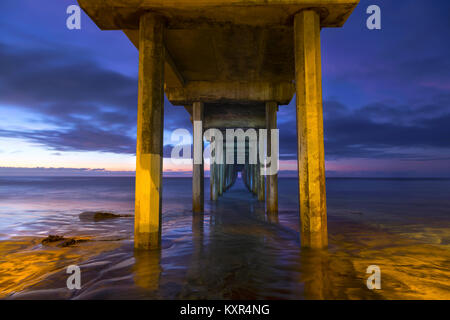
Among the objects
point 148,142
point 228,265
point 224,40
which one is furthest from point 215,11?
point 228,265

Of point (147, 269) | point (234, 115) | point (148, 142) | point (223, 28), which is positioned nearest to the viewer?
point (147, 269)

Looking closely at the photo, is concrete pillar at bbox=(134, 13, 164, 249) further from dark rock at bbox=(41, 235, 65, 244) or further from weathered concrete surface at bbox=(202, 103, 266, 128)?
weathered concrete surface at bbox=(202, 103, 266, 128)

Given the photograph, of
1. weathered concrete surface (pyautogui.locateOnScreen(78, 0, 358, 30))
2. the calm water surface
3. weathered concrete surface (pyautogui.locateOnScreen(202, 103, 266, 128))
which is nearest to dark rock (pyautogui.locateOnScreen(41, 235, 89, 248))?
the calm water surface

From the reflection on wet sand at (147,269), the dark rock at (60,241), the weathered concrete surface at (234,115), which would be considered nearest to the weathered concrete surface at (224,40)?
the weathered concrete surface at (234,115)

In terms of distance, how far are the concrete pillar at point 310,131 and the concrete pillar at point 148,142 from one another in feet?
10.5

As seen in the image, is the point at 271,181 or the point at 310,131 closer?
the point at 310,131

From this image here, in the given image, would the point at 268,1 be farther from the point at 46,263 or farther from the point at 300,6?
the point at 46,263

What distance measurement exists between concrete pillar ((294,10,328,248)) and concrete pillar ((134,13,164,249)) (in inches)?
126

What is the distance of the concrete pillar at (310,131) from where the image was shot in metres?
5.34

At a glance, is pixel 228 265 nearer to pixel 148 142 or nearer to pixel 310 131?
pixel 148 142

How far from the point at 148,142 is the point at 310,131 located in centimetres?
355

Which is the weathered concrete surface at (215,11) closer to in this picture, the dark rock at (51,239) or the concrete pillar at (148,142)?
the concrete pillar at (148,142)

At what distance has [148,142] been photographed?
17.5ft

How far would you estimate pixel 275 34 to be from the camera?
→ 7.57 m
